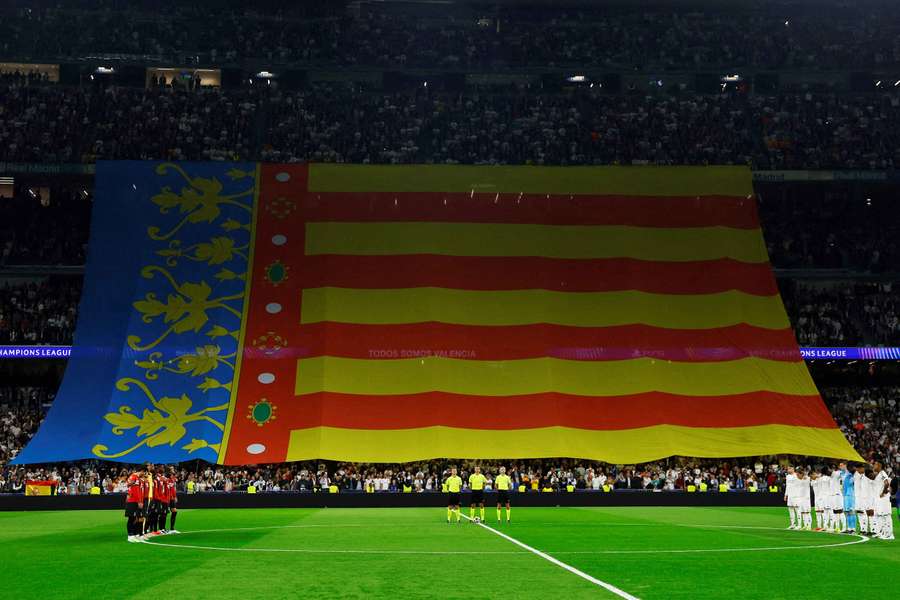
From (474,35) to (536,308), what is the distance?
27.6m

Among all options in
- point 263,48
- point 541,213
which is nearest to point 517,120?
point 541,213

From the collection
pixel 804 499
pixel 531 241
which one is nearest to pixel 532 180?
pixel 531 241

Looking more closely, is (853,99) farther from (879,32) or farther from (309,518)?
(309,518)

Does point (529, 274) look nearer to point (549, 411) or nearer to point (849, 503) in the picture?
point (549, 411)

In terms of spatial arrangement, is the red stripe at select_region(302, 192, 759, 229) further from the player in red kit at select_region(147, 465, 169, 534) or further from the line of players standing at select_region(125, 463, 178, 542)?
the player in red kit at select_region(147, 465, 169, 534)

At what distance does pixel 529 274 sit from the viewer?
52.7 meters

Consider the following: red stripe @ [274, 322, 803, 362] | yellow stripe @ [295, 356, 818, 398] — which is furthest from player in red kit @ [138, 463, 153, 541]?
red stripe @ [274, 322, 803, 362]

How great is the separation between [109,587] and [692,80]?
203 feet

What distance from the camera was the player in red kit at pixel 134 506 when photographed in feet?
88.9

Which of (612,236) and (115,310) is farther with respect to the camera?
(612,236)

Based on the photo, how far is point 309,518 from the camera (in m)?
37.7

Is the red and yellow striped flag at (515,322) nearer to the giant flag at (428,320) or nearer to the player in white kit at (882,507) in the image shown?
the giant flag at (428,320)

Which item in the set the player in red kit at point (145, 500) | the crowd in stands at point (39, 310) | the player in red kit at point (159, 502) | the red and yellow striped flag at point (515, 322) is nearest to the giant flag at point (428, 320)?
the red and yellow striped flag at point (515, 322)

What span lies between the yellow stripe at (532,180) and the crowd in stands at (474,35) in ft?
45.5
